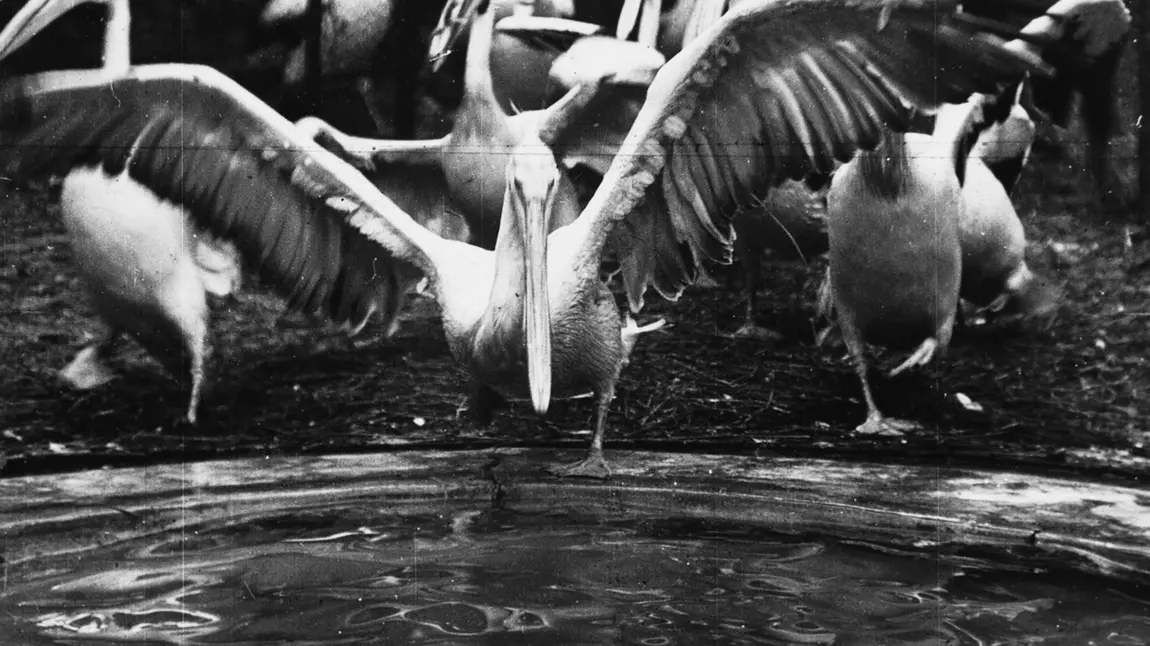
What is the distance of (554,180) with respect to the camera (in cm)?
613

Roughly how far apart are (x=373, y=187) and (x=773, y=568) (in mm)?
2510

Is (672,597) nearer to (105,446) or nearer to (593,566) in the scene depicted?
(593,566)

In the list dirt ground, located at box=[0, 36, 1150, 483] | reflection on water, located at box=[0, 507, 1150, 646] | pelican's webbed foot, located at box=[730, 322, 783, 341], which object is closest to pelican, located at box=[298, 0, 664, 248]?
dirt ground, located at box=[0, 36, 1150, 483]

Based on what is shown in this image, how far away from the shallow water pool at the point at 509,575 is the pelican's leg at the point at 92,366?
0.48 metres

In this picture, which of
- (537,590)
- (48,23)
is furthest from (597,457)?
(48,23)

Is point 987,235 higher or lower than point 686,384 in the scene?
higher

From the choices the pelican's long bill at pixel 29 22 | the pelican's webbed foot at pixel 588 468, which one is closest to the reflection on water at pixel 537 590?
the pelican's webbed foot at pixel 588 468

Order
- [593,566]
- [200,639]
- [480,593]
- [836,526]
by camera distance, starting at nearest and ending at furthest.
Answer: [200,639], [480,593], [593,566], [836,526]

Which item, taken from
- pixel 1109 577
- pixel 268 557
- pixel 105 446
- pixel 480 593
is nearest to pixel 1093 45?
pixel 1109 577

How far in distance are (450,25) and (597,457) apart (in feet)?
7.04

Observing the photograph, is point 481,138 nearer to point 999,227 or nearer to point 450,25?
point 450,25

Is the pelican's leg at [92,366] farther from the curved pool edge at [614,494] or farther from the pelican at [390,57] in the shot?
the pelican at [390,57]

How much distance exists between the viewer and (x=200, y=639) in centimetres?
505

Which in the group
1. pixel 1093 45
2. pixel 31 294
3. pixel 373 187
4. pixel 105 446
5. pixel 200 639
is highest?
pixel 1093 45
